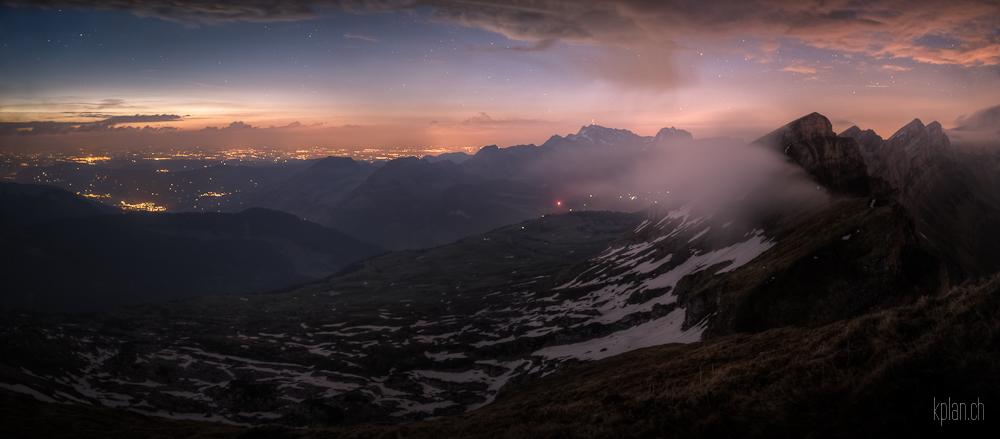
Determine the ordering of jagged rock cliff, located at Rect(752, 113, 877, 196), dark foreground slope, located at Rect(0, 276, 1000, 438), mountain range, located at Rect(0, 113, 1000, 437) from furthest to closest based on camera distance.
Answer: jagged rock cliff, located at Rect(752, 113, 877, 196) → mountain range, located at Rect(0, 113, 1000, 437) → dark foreground slope, located at Rect(0, 276, 1000, 438)

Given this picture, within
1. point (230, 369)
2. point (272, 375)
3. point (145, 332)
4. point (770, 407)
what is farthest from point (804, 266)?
point (145, 332)

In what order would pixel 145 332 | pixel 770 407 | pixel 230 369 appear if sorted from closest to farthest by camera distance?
pixel 770 407 → pixel 230 369 → pixel 145 332

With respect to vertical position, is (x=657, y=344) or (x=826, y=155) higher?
(x=826, y=155)

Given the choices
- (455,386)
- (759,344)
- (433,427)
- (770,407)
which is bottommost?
(455,386)

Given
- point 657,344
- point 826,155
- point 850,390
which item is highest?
point 826,155

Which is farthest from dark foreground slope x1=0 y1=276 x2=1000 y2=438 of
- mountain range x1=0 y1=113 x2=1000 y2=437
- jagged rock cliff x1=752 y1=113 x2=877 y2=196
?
jagged rock cliff x1=752 y1=113 x2=877 y2=196

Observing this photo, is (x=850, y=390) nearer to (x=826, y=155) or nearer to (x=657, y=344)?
(x=657, y=344)

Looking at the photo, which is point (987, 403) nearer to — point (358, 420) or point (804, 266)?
point (804, 266)

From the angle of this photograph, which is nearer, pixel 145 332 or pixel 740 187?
pixel 740 187

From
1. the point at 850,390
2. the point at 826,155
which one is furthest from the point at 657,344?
the point at 826,155

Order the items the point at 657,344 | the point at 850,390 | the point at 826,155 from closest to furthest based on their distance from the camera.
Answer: the point at 850,390 → the point at 657,344 → the point at 826,155

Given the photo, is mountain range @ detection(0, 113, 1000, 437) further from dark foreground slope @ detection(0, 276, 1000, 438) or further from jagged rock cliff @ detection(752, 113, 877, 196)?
jagged rock cliff @ detection(752, 113, 877, 196)
